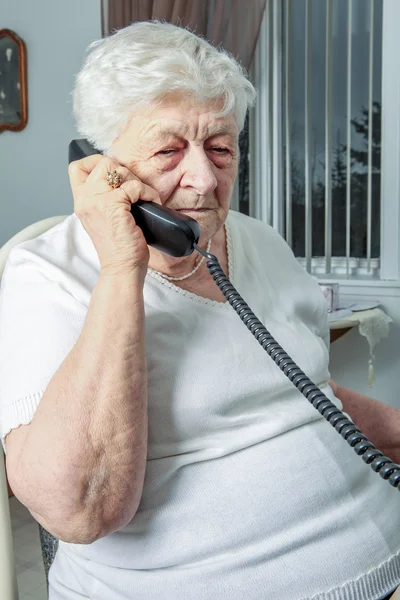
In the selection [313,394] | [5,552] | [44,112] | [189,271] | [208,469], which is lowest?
[5,552]

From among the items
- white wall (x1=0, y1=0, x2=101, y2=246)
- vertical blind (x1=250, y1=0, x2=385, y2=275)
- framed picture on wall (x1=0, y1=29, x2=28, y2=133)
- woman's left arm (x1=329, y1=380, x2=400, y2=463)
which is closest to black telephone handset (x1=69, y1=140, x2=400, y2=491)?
woman's left arm (x1=329, y1=380, x2=400, y2=463)

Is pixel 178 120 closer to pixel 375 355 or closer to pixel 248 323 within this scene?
pixel 248 323

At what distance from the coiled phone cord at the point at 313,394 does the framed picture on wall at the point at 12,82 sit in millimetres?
2706

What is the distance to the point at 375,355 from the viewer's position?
9.61 ft

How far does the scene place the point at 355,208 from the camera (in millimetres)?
3037

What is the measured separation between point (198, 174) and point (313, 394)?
36 cm

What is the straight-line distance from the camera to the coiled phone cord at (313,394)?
2.64 feet

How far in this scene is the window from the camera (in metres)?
2.89

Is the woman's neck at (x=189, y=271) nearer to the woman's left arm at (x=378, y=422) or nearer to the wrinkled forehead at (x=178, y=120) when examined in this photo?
the wrinkled forehead at (x=178, y=120)

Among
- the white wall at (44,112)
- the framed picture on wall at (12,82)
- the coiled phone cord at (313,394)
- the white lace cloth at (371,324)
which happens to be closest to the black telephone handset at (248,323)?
the coiled phone cord at (313,394)

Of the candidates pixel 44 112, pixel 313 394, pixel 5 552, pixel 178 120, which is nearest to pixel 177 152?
pixel 178 120

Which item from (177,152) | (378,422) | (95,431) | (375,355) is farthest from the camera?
(375,355)

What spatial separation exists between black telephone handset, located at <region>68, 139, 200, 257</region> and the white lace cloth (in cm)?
171

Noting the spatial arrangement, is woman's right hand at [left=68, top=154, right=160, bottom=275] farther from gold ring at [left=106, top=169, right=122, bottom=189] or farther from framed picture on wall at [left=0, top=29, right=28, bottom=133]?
framed picture on wall at [left=0, top=29, right=28, bottom=133]
